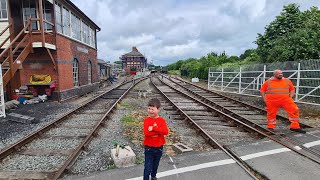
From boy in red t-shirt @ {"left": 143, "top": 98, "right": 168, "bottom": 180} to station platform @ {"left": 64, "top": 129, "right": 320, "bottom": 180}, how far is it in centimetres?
50

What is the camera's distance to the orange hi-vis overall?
6551mm

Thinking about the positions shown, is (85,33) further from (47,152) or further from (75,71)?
(47,152)

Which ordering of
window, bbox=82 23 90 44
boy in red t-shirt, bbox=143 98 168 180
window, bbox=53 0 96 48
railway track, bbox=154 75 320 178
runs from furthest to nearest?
window, bbox=82 23 90 44 < window, bbox=53 0 96 48 < railway track, bbox=154 75 320 178 < boy in red t-shirt, bbox=143 98 168 180

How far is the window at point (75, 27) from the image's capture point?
16.1 m

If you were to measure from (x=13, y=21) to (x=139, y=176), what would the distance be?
12814 mm

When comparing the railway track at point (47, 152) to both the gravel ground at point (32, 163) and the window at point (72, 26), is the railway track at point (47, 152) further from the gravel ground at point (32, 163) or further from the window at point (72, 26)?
the window at point (72, 26)

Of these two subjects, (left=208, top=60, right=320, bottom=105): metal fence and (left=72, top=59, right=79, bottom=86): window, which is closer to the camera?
(left=208, top=60, right=320, bottom=105): metal fence

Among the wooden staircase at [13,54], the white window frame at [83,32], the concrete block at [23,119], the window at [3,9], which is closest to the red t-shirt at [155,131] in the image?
the concrete block at [23,119]

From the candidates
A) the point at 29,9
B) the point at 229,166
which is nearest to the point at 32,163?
the point at 229,166

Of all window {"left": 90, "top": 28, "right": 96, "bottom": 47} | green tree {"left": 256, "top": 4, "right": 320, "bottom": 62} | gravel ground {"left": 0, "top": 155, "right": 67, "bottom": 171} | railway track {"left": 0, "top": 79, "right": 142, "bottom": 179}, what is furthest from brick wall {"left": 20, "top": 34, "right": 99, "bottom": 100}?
green tree {"left": 256, "top": 4, "right": 320, "bottom": 62}

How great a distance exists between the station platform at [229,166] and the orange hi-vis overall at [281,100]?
1399 millimetres

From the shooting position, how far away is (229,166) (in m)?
4.27

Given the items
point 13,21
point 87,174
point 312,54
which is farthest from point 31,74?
point 312,54

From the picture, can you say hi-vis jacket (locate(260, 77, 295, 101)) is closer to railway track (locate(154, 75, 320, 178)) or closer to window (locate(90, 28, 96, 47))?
railway track (locate(154, 75, 320, 178))
